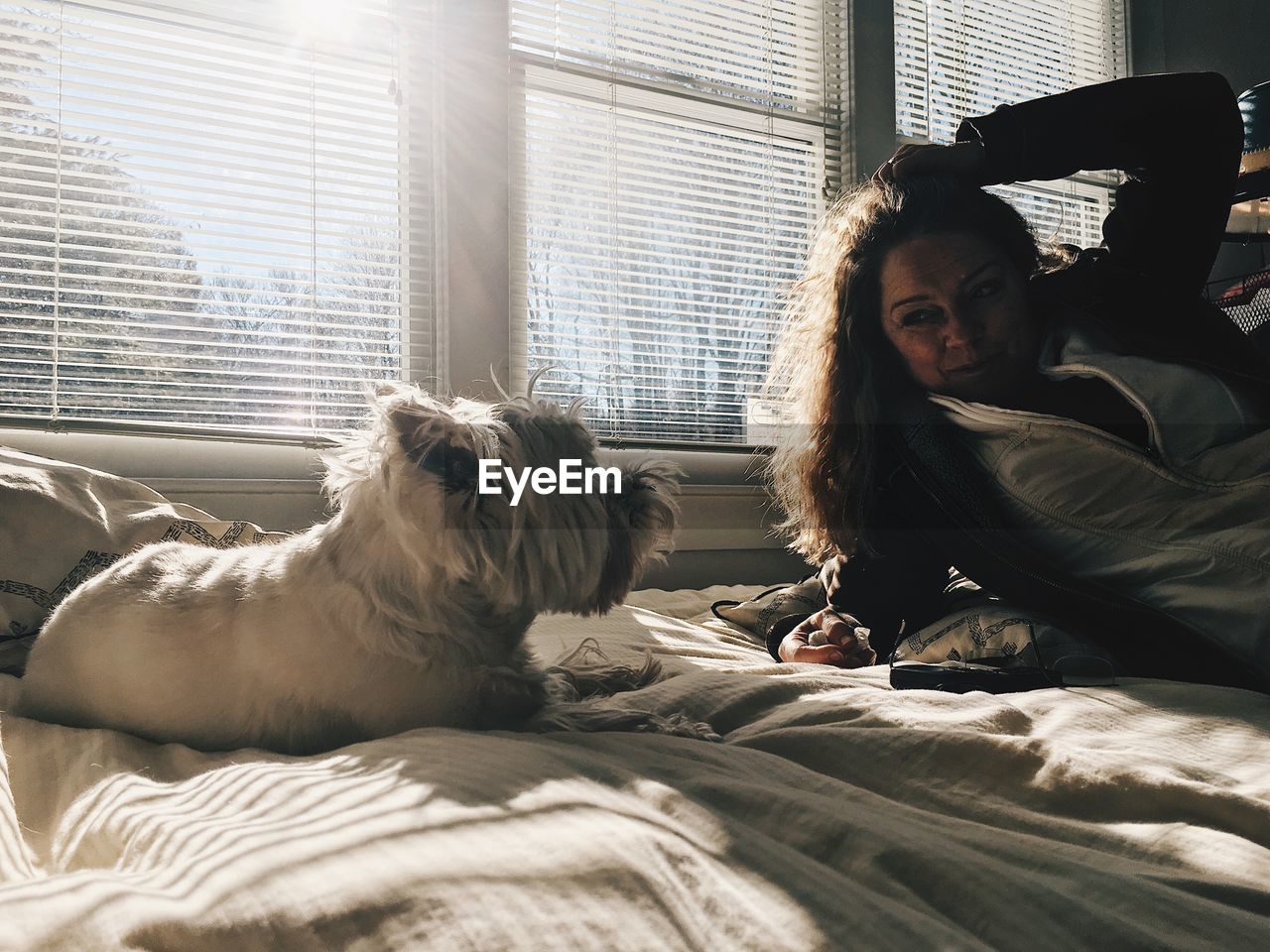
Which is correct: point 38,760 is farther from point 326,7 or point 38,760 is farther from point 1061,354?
point 326,7

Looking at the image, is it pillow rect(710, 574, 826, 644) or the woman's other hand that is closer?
the woman's other hand

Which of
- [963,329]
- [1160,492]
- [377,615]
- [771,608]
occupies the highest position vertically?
[963,329]

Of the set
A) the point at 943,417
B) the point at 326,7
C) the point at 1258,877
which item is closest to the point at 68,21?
the point at 326,7

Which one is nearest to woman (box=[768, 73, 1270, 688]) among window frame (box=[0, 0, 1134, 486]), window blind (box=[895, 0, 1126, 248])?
window frame (box=[0, 0, 1134, 486])

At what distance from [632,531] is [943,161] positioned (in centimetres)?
97

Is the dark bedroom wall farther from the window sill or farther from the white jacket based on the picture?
the window sill

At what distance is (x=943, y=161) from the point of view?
5.10ft

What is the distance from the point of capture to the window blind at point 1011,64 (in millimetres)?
3730

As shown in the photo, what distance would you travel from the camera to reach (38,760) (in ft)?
2.92

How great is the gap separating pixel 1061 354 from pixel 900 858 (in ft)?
3.65

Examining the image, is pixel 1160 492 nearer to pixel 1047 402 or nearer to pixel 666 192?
pixel 1047 402

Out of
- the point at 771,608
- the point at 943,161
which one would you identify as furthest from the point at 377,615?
the point at 943,161

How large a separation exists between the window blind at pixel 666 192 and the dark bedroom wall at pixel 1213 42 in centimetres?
202

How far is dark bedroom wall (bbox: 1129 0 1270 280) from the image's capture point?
3932 mm
